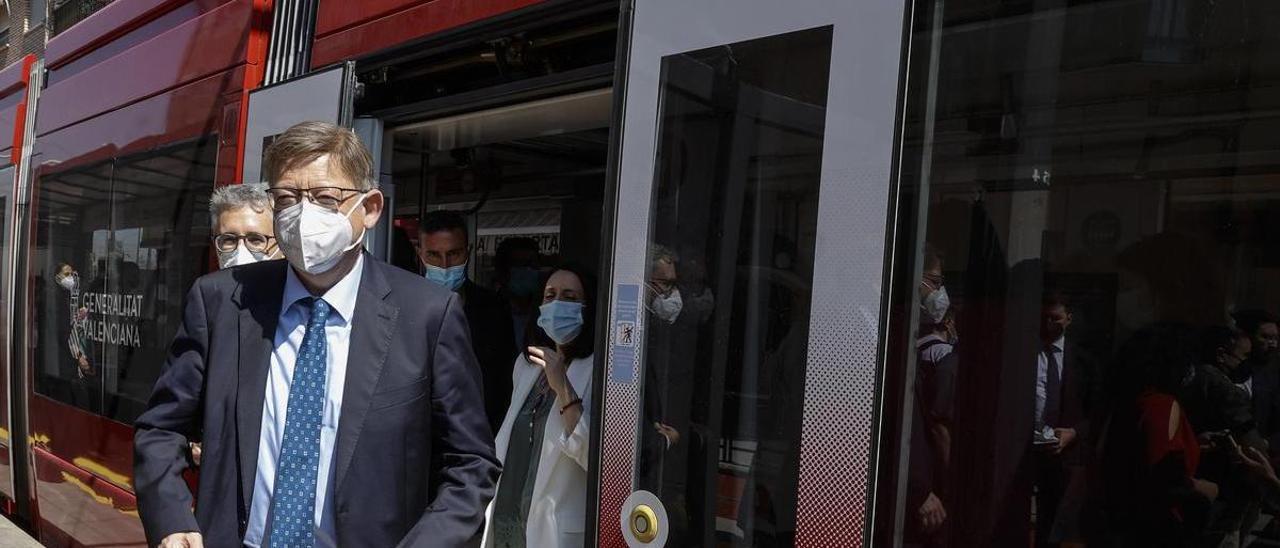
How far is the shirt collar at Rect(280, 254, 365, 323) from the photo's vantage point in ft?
7.18

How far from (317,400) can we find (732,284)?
86cm

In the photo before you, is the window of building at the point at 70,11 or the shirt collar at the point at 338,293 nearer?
the shirt collar at the point at 338,293

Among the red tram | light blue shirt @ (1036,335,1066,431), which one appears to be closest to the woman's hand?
the red tram

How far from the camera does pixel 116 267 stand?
5598mm

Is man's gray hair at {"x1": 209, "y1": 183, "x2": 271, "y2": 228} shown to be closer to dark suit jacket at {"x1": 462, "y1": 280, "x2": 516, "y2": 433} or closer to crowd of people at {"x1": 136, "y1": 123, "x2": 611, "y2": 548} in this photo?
dark suit jacket at {"x1": 462, "y1": 280, "x2": 516, "y2": 433}

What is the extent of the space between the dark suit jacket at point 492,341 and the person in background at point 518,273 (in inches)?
31.7

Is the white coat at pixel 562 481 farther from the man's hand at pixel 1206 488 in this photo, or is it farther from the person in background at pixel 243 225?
the man's hand at pixel 1206 488

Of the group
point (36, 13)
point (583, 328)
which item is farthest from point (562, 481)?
point (36, 13)

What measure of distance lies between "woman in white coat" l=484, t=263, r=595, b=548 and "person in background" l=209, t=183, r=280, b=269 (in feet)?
3.22

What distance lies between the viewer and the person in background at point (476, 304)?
4.11 metres

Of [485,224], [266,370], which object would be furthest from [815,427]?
[485,224]

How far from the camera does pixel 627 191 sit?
8.36 feet

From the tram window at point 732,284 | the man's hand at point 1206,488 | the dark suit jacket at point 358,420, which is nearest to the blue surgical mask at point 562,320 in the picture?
the tram window at point 732,284

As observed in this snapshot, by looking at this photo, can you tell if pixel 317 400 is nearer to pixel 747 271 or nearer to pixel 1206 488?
pixel 747 271
